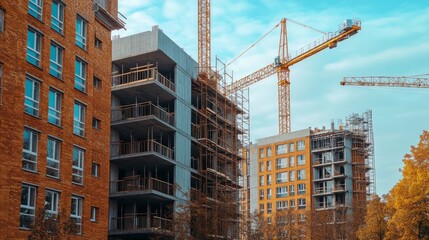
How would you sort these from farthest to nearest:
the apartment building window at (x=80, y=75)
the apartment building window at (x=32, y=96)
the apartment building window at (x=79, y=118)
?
the apartment building window at (x=80, y=75) → the apartment building window at (x=79, y=118) → the apartment building window at (x=32, y=96)

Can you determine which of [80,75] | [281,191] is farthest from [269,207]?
[80,75]

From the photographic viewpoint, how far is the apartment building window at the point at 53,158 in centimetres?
3816

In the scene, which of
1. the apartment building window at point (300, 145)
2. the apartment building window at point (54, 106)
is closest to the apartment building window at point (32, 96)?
the apartment building window at point (54, 106)

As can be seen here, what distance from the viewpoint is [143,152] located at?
5203 cm

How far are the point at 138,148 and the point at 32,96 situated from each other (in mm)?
17674

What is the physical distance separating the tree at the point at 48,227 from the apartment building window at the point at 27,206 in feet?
10.9

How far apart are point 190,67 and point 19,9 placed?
24867 millimetres

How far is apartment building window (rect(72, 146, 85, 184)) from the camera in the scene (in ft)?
134

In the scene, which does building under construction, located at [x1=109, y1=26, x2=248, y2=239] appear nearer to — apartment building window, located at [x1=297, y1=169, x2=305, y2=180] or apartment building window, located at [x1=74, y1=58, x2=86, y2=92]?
apartment building window, located at [x1=74, y1=58, x2=86, y2=92]

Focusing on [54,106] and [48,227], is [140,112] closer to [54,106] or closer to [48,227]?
[54,106]

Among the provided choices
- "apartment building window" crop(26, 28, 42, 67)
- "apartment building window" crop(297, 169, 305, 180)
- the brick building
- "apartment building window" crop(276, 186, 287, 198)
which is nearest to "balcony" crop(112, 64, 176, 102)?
the brick building

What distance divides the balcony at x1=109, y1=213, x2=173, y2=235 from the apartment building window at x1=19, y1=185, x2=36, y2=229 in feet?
48.2

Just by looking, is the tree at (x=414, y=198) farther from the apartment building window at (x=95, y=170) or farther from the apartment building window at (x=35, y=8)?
the apartment building window at (x=35, y=8)

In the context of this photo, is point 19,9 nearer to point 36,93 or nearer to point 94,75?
point 36,93
